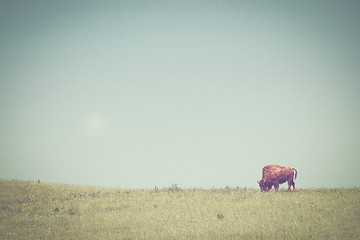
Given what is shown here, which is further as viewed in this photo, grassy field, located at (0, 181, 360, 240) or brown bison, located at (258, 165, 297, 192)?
brown bison, located at (258, 165, 297, 192)

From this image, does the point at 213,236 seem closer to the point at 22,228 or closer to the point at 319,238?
the point at 319,238

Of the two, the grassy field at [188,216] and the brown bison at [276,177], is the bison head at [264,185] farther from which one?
the grassy field at [188,216]

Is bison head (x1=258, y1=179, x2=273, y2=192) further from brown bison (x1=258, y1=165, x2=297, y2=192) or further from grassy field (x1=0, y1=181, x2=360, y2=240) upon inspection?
grassy field (x1=0, y1=181, x2=360, y2=240)

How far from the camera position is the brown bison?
22750 millimetres

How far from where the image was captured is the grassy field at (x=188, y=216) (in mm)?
14281

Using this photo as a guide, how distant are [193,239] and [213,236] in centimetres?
107

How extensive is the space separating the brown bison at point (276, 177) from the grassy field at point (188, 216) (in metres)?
2.64

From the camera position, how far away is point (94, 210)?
63.6ft

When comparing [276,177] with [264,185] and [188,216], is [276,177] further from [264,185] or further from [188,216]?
[188,216]

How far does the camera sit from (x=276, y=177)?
22859 mm

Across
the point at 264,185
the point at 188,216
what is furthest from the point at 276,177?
the point at 188,216

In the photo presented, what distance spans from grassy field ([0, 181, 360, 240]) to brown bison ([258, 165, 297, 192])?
2.64 metres

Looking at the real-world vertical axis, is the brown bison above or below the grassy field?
above

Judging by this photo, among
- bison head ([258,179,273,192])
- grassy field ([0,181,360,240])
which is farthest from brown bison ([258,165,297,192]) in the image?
grassy field ([0,181,360,240])
